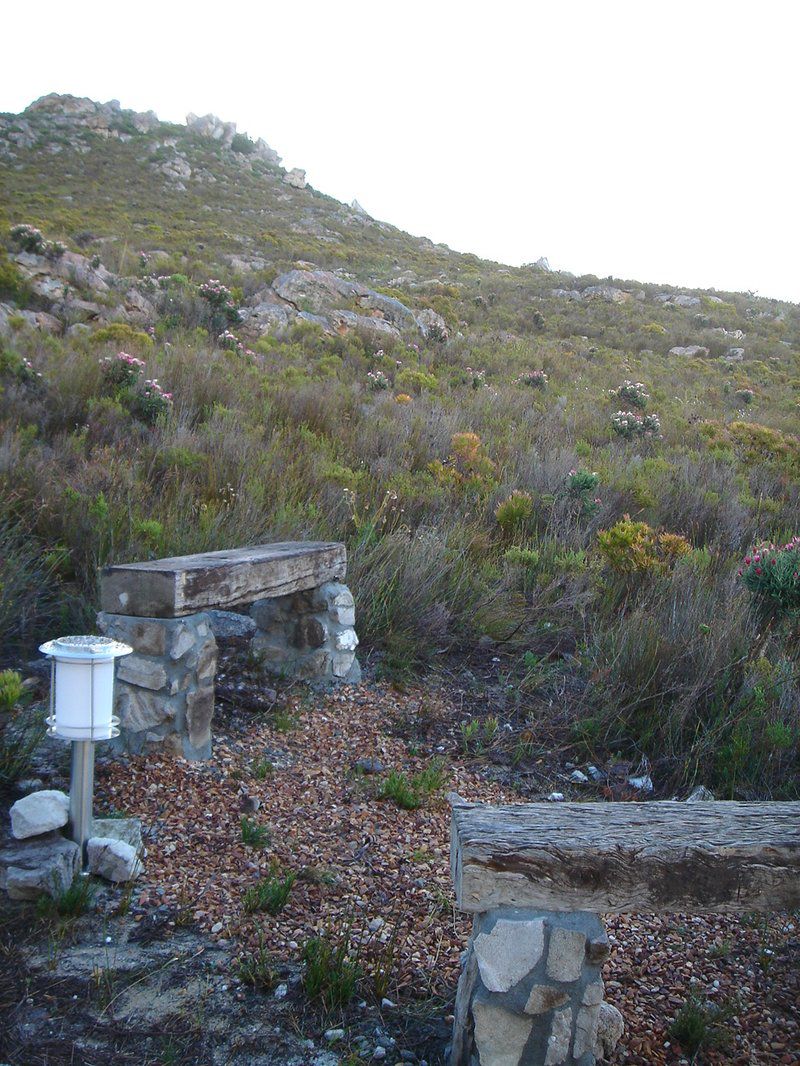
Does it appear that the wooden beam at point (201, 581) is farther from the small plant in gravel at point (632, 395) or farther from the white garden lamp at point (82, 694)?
the small plant in gravel at point (632, 395)

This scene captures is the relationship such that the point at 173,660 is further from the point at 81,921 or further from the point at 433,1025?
the point at 433,1025

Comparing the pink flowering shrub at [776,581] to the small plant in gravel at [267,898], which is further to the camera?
the pink flowering shrub at [776,581]

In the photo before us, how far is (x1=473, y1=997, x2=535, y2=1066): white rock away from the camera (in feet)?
6.62

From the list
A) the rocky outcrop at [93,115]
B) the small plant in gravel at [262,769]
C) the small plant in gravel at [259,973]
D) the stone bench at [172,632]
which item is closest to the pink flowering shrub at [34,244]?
the stone bench at [172,632]

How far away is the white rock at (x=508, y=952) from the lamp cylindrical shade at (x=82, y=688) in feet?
4.77

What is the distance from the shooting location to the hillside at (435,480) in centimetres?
474

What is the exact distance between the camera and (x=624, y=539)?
21.3ft

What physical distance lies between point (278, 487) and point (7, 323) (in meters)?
6.39

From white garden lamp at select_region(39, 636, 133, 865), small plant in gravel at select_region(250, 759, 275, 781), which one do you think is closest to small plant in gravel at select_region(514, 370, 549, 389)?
small plant in gravel at select_region(250, 759, 275, 781)

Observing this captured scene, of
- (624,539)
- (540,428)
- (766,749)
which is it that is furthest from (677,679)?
(540,428)

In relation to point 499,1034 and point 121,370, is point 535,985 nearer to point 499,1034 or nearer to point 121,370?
point 499,1034

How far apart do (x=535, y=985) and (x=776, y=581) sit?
388 centimetres

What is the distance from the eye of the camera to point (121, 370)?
334 inches

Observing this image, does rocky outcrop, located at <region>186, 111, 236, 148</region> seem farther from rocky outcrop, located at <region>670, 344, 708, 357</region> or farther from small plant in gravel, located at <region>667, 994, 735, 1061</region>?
small plant in gravel, located at <region>667, 994, 735, 1061</region>
